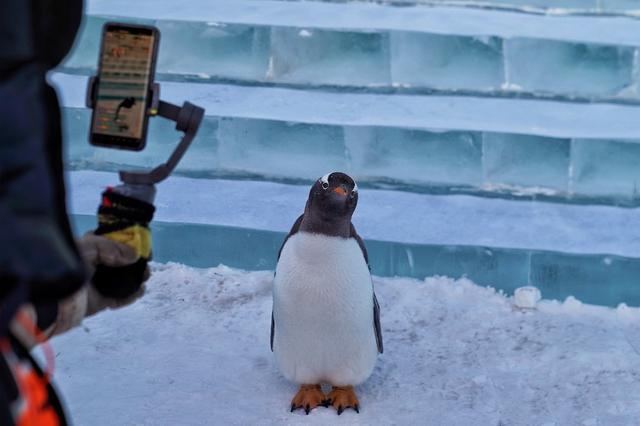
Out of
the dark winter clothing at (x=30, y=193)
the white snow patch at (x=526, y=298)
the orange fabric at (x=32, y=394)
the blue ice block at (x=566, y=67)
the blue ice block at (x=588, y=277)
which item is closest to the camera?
the dark winter clothing at (x=30, y=193)

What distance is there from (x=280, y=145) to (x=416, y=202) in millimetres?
626

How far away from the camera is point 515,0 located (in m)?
4.84

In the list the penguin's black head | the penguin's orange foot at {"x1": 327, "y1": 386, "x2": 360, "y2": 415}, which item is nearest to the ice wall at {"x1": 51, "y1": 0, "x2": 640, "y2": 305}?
the penguin's orange foot at {"x1": 327, "y1": 386, "x2": 360, "y2": 415}

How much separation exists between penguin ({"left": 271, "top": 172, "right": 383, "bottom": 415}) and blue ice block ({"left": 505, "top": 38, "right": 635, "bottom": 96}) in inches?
74.0

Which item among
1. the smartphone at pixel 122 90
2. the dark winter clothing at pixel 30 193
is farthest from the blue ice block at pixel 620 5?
the dark winter clothing at pixel 30 193

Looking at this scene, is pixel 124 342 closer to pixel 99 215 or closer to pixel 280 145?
pixel 280 145

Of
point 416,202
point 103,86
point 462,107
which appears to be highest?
point 103,86

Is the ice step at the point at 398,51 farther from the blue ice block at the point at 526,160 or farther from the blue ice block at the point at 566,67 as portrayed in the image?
the blue ice block at the point at 526,160

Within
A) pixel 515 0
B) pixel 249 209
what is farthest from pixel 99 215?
pixel 515 0

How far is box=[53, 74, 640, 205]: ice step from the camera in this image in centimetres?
407

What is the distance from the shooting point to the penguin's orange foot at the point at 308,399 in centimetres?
289

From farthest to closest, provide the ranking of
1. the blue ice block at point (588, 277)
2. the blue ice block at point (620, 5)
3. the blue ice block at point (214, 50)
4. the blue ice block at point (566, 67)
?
the blue ice block at point (620, 5) < the blue ice block at point (214, 50) < the blue ice block at point (566, 67) < the blue ice block at point (588, 277)

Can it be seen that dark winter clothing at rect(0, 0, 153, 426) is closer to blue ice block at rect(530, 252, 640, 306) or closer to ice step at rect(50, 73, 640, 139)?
blue ice block at rect(530, 252, 640, 306)

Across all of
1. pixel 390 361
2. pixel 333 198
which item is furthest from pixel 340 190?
pixel 390 361
